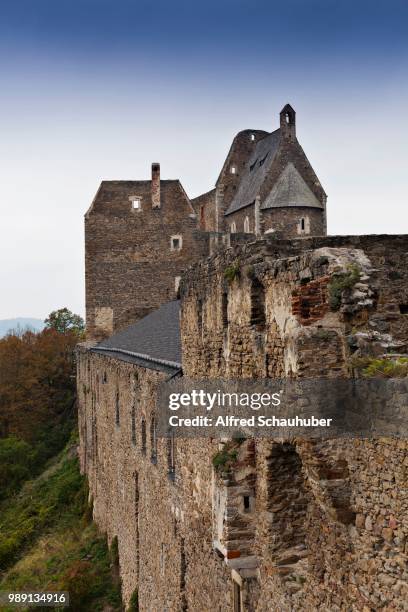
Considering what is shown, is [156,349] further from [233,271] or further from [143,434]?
[233,271]

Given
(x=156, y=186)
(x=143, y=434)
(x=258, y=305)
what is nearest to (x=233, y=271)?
(x=258, y=305)

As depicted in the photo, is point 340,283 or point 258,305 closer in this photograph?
point 340,283

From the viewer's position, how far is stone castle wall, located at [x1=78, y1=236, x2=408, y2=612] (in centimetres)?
484

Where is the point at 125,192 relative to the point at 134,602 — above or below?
Answer: above

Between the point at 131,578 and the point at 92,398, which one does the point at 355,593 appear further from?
Result: the point at 92,398

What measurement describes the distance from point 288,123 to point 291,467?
4057 cm

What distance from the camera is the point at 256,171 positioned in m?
46.5

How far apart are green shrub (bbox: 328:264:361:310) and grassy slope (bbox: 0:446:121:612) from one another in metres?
15.1

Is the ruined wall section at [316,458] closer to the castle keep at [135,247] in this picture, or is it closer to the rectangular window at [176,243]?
the castle keep at [135,247]

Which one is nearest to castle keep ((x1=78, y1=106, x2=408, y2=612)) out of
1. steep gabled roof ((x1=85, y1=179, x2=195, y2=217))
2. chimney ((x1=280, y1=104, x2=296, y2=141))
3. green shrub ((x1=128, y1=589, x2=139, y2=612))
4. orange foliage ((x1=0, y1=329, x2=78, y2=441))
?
green shrub ((x1=128, y1=589, x2=139, y2=612))

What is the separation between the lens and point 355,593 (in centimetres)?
498

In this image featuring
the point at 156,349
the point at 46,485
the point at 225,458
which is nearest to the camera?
the point at 225,458

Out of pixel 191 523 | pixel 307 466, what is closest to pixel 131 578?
pixel 191 523

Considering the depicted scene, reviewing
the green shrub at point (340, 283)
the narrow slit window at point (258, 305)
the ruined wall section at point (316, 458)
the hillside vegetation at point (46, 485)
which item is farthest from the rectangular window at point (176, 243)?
the green shrub at point (340, 283)
